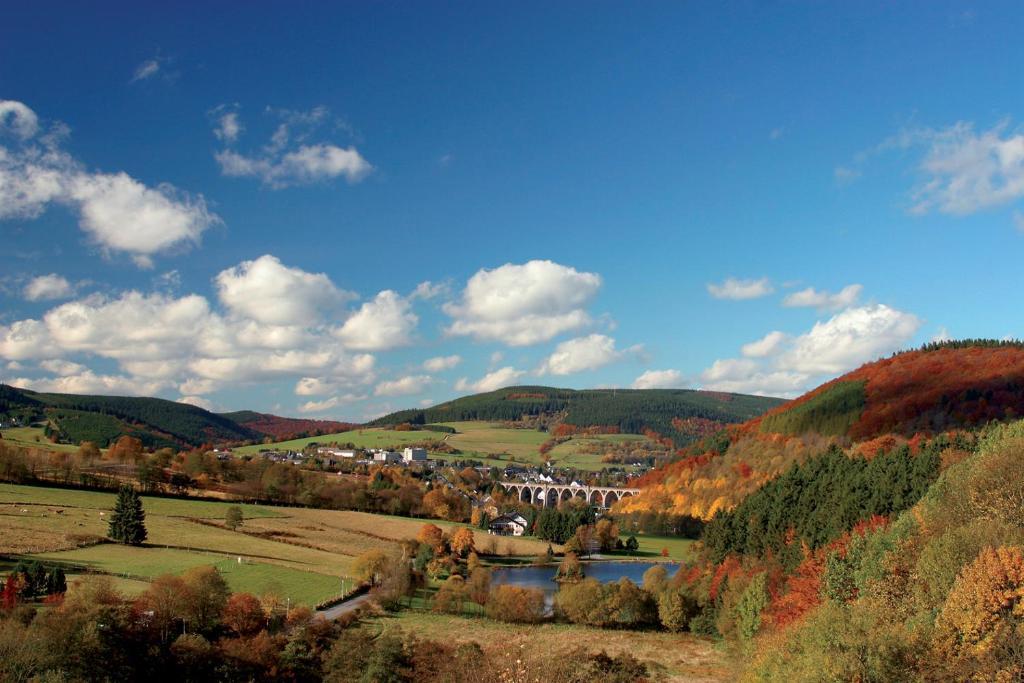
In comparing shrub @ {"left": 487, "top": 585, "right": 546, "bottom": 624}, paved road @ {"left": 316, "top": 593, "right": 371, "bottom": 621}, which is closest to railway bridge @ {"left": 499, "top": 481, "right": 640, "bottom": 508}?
paved road @ {"left": 316, "top": 593, "right": 371, "bottom": 621}

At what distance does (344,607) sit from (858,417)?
103m

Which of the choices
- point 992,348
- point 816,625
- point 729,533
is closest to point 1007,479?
point 816,625

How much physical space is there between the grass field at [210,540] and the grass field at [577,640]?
33.3 feet

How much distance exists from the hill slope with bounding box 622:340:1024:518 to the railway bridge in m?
18.4

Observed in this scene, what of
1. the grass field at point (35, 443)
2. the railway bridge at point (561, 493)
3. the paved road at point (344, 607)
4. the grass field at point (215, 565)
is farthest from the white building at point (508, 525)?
the grass field at point (35, 443)

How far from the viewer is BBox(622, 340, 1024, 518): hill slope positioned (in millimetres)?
112562

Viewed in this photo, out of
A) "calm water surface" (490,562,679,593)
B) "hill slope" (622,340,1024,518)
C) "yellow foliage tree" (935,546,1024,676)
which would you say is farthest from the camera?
"hill slope" (622,340,1024,518)

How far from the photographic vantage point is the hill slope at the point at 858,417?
113 metres

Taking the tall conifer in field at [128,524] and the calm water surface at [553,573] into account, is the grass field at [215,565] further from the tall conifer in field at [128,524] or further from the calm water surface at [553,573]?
the calm water surface at [553,573]

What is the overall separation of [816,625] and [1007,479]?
54.5ft

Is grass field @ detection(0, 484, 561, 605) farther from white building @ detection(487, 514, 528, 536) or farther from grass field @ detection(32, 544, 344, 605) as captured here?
white building @ detection(487, 514, 528, 536)

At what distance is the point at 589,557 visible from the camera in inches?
4279

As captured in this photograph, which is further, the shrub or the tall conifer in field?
the tall conifer in field

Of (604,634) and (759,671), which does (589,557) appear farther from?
(759,671)
